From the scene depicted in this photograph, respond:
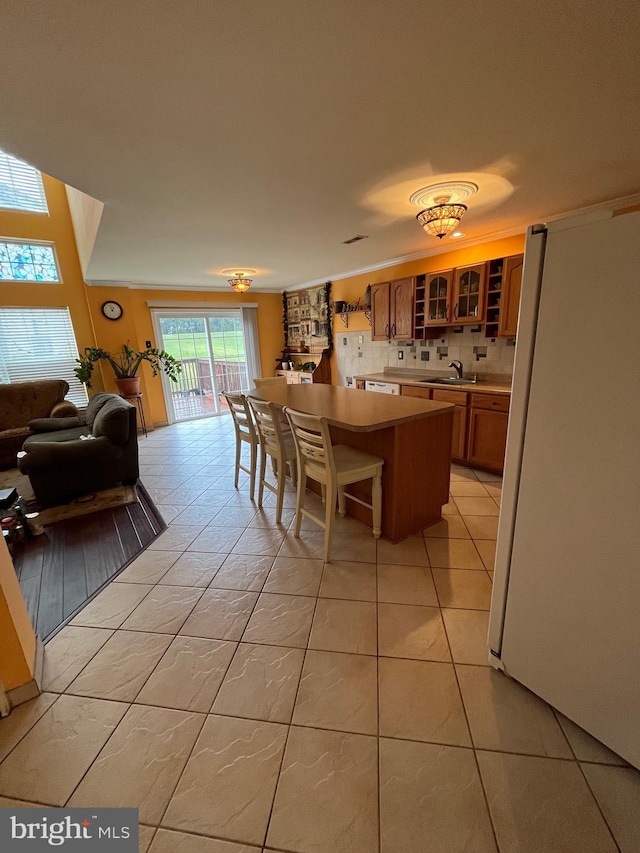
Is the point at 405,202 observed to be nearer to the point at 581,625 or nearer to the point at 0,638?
the point at 581,625

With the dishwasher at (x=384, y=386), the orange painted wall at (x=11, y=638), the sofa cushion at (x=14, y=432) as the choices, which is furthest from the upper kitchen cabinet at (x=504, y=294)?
the sofa cushion at (x=14, y=432)

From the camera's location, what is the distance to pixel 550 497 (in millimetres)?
1113

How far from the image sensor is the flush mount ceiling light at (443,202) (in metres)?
2.22

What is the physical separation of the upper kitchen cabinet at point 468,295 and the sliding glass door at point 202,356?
426 cm

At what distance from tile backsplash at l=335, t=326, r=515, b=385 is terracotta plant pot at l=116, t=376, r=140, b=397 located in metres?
3.29

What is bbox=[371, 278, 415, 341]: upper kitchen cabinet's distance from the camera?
13.4 feet

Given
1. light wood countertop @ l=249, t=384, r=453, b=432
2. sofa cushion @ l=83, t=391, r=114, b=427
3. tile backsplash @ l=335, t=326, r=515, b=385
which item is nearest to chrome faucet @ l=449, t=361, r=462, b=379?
tile backsplash @ l=335, t=326, r=515, b=385

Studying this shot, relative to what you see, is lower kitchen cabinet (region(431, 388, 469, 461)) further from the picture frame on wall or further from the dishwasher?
the picture frame on wall

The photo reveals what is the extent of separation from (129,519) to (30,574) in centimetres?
73

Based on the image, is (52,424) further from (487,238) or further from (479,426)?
(487,238)

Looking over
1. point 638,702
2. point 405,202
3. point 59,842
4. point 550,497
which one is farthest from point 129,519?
point 405,202

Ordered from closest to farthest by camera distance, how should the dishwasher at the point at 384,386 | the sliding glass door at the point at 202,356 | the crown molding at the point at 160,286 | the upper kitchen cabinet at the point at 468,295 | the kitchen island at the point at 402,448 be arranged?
the kitchen island at the point at 402,448, the upper kitchen cabinet at the point at 468,295, the dishwasher at the point at 384,386, the crown molding at the point at 160,286, the sliding glass door at the point at 202,356

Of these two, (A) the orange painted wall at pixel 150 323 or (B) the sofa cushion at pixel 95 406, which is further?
(A) the orange painted wall at pixel 150 323

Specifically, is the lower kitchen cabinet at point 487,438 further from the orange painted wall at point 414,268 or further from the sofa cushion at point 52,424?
the sofa cushion at point 52,424
